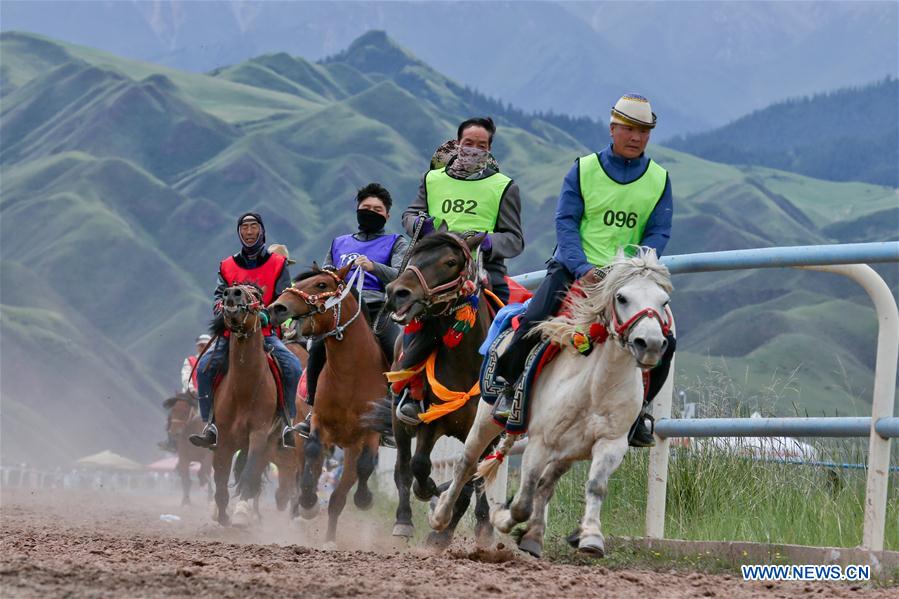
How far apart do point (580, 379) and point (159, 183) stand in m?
188

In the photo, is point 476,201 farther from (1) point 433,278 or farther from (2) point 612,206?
(2) point 612,206

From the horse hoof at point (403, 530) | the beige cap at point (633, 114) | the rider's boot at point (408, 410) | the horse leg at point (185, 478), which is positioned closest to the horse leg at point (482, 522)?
the horse hoof at point (403, 530)

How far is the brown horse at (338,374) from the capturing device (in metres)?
11.7

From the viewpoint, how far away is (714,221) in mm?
166875

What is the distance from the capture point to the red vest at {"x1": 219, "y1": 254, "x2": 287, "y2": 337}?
13859 mm

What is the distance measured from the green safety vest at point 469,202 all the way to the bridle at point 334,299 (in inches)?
61.6

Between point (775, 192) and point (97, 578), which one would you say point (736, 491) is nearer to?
point (97, 578)

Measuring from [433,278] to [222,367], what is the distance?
526 cm

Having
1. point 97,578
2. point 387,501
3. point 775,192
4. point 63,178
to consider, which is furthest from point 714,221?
point 97,578

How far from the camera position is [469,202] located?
1040 centimetres

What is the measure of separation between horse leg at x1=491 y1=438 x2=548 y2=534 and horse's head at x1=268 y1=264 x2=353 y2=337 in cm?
381

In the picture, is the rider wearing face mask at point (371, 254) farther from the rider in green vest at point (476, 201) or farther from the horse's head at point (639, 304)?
the horse's head at point (639, 304)

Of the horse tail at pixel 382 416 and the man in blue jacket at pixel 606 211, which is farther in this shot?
the horse tail at pixel 382 416

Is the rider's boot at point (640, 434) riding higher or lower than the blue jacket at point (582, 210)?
lower
